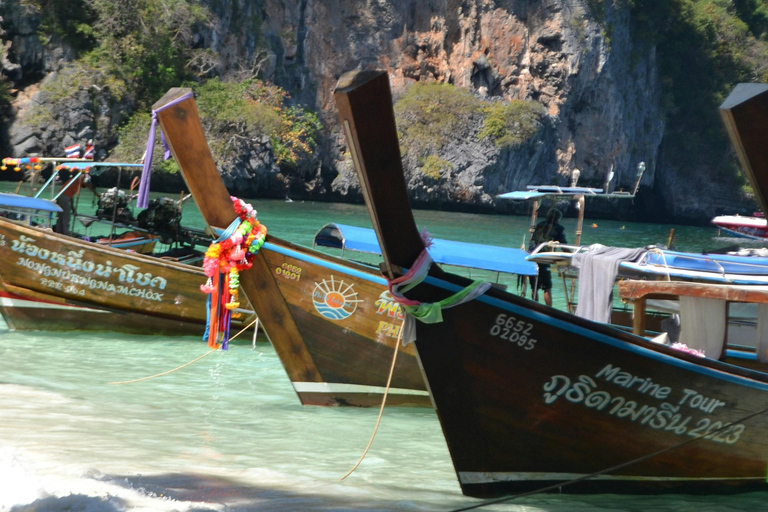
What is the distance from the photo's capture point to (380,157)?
146 inches

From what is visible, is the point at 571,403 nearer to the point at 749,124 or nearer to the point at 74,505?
the point at 749,124

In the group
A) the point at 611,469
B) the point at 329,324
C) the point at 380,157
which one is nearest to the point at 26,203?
the point at 329,324

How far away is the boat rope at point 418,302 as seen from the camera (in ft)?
13.3

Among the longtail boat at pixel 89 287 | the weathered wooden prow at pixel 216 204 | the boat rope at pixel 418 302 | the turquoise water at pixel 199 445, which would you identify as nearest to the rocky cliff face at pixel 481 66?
the longtail boat at pixel 89 287

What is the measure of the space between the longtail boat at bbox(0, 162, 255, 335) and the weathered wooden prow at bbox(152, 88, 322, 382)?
9.65ft

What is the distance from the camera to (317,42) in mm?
44625

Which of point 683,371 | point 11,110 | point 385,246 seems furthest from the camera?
point 11,110

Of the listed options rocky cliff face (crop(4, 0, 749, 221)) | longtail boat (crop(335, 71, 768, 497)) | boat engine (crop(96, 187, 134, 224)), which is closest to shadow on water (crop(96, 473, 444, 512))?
longtail boat (crop(335, 71, 768, 497))

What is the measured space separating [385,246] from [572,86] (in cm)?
4450

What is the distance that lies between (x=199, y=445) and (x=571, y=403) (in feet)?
8.33

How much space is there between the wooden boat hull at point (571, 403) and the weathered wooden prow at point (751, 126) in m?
1.19

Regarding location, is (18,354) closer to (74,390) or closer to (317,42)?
(74,390)

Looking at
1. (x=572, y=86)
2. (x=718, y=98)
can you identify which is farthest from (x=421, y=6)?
(x=718, y=98)

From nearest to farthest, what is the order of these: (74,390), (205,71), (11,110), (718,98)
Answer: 1. (74,390)
2. (11,110)
3. (205,71)
4. (718,98)
